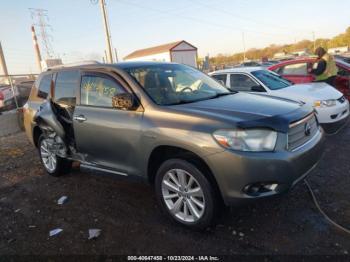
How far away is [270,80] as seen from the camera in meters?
7.19

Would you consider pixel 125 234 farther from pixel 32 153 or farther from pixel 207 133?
pixel 32 153

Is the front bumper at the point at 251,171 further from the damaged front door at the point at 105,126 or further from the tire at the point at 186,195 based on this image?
the damaged front door at the point at 105,126

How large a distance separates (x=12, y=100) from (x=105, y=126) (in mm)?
9663

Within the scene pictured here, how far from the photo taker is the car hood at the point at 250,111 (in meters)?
2.94

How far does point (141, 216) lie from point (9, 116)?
7719 mm

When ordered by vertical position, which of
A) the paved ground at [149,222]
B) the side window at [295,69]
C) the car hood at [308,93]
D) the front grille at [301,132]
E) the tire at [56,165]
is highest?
the side window at [295,69]

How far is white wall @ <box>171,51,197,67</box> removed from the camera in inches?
1767

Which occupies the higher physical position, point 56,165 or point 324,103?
point 324,103

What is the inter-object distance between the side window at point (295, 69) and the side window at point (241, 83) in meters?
2.03

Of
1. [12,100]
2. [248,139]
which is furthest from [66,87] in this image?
[12,100]

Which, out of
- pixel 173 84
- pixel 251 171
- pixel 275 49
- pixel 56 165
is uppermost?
pixel 173 84

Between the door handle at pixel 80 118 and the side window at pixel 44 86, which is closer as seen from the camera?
the door handle at pixel 80 118

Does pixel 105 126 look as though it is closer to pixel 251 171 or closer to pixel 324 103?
pixel 251 171

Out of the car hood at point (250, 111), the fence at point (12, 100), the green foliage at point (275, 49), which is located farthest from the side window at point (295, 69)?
the green foliage at point (275, 49)
